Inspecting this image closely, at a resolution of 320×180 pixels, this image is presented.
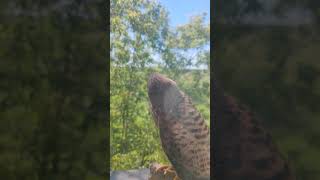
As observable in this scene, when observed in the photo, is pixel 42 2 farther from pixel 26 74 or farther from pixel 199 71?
pixel 199 71

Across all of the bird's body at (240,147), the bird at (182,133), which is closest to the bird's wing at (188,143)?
the bird at (182,133)

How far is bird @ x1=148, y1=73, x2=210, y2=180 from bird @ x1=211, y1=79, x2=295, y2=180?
3.05 meters

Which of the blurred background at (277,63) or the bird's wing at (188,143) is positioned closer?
the blurred background at (277,63)

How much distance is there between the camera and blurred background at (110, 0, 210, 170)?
7504 mm

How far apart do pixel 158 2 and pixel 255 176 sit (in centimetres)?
563

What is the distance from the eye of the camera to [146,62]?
782 centimetres

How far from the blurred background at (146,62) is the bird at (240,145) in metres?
4.55

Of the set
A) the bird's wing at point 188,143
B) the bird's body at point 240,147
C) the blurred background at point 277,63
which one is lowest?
the bird's wing at point 188,143

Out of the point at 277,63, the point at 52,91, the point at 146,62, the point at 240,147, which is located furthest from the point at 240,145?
the point at 146,62

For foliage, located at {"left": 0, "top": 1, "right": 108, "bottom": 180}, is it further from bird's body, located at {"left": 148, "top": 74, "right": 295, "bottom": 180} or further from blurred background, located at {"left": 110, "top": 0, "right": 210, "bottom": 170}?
blurred background, located at {"left": 110, "top": 0, "right": 210, "bottom": 170}

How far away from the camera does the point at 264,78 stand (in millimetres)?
2598

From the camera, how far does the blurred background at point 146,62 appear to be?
7.50m

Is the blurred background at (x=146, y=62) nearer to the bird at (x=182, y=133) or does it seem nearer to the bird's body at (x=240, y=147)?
the bird at (x=182, y=133)

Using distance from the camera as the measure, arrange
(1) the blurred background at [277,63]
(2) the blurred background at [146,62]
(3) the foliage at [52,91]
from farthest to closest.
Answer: (2) the blurred background at [146,62] → (1) the blurred background at [277,63] → (3) the foliage at [52,91]
